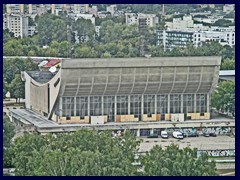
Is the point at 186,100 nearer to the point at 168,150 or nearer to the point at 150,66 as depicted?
the point at 150,66

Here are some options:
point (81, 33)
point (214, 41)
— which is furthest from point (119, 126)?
point (81, 33)

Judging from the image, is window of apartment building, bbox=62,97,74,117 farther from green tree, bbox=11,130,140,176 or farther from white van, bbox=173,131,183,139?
white van, bbox=173,131,183,139

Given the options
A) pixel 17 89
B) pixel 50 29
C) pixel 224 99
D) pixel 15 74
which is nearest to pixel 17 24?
pixel 50 29

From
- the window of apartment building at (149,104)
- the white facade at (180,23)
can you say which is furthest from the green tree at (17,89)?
the white facade at (180,23)

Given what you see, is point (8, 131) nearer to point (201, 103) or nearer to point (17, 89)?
point (17, 89)

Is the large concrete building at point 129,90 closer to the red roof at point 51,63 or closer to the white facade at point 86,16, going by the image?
the red roof at point 51,63

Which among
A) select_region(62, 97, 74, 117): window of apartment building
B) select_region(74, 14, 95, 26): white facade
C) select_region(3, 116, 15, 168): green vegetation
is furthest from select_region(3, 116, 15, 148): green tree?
select_region(74, 14, 95, 26): white facade
